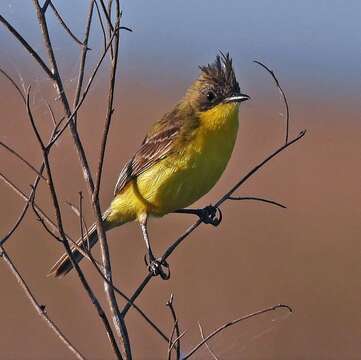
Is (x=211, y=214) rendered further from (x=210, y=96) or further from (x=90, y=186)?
(x=90, y=186)

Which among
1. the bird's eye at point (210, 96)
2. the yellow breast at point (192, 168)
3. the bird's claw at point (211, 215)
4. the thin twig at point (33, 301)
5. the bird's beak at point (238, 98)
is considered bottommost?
the bird's claw at point (211, 215)

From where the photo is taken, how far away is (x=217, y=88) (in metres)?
6.43

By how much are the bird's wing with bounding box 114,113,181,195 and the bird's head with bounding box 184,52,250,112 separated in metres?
0.21

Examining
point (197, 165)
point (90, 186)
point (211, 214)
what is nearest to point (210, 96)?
point (197, 165)

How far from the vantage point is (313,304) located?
13773mm

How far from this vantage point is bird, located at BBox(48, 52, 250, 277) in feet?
20.0

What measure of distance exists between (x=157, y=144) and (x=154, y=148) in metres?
0.03

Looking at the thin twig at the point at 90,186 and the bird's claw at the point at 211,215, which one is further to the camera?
the bird's claw at the point at 211,215

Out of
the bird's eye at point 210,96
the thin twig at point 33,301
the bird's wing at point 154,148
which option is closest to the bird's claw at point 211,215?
the bird's wing at point 154,148

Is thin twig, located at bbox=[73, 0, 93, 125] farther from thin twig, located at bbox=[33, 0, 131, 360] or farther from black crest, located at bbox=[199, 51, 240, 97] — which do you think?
black crest, located at bbox=[199, 51, 240, 97]

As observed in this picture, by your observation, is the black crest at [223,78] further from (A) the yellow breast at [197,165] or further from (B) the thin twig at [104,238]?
(B) the thin twig at [104,238]

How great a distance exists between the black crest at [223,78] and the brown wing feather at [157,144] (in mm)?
255

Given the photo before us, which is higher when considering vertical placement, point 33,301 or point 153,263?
point 33,301

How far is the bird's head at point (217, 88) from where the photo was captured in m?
6.35
